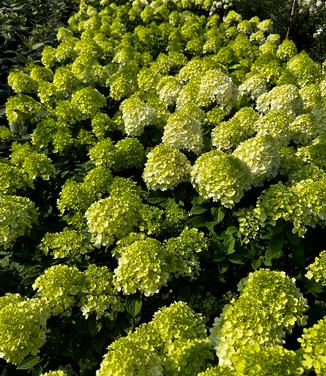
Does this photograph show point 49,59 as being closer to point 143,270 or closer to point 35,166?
point 35,166

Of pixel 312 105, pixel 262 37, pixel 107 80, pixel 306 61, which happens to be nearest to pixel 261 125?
pixel 312 105

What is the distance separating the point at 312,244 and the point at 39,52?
5709 mm

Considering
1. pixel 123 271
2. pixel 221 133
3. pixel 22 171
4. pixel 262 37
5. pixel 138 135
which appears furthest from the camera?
pixel 262 37

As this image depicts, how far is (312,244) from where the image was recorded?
3230 millimetres

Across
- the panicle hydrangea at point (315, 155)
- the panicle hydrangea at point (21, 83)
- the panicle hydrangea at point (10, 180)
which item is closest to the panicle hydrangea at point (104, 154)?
the panicle hydrangea at point (10, 180)

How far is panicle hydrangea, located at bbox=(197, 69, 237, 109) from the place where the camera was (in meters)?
4.44

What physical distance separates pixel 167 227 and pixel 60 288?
2.91 ft

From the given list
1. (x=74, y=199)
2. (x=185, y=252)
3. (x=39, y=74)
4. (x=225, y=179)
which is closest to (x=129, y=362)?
(x=185, y=252)

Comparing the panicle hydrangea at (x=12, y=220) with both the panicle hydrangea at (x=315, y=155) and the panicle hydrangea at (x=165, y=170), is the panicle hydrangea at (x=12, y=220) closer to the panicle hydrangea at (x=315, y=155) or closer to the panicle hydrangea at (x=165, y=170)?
the panicle hydrangea at (x=165, y=170)

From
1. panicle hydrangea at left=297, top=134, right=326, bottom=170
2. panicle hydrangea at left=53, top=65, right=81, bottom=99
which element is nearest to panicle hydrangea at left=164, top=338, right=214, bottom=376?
panicle hydrangea at left=297, top=134, right=326, bottom=170

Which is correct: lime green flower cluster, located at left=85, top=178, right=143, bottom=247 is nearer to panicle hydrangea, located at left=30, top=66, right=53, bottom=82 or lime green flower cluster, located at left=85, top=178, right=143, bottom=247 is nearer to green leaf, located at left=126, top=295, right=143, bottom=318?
green leaf, located at left=126, top=295, right=143, bottom=318

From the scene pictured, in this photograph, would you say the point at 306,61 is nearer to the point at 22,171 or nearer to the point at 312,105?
the point at 312,105

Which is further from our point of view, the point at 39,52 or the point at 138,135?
the point at 39,52

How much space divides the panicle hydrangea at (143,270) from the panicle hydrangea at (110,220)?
1.07ft
